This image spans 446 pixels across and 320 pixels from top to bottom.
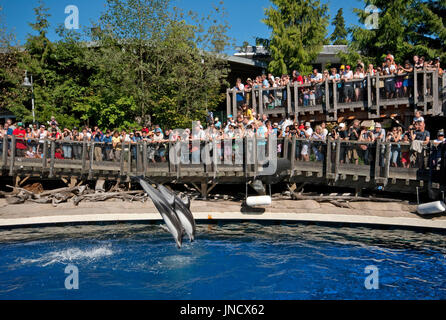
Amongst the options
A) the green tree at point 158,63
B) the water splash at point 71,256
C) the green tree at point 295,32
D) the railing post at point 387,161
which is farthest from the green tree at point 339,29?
the water splash at point 71,256

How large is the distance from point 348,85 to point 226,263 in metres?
11.5

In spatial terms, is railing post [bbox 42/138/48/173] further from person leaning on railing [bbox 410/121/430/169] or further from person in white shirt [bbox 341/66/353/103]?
person leaning on railing [bbox 410/121/430/169]

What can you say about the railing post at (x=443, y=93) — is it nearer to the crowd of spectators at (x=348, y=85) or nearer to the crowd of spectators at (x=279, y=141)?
the crowd of spectators at (x=348, y=85)

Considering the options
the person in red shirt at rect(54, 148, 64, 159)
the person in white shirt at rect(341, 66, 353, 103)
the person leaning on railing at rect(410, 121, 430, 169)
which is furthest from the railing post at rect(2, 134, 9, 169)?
the person leaning on railing at rect(410, 121, 430, 169)

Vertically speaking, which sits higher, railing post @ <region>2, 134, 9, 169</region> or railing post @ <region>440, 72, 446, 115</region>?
railing post @ <region>440, 72, 446, 115</region>

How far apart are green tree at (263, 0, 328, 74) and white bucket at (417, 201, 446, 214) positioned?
14.7 metres

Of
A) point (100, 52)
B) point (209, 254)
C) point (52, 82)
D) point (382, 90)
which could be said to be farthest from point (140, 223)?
point (52, 82)

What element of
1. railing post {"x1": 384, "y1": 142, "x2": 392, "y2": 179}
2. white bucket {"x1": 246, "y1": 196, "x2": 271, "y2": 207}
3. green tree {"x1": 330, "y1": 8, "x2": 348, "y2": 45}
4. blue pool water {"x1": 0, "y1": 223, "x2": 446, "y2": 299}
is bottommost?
blue pool water {"x1": 0, "y1": 223, "x2": 446, "y2": 299}

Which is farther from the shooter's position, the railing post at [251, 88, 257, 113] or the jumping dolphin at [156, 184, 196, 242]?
the railing post at [251, 88, 257, 113]

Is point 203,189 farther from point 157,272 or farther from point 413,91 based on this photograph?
point 413,91

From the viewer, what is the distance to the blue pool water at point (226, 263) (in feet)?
32.4

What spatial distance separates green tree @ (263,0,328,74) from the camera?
26.5 m

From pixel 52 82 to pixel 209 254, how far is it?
2094cm

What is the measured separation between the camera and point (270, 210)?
16375mm
